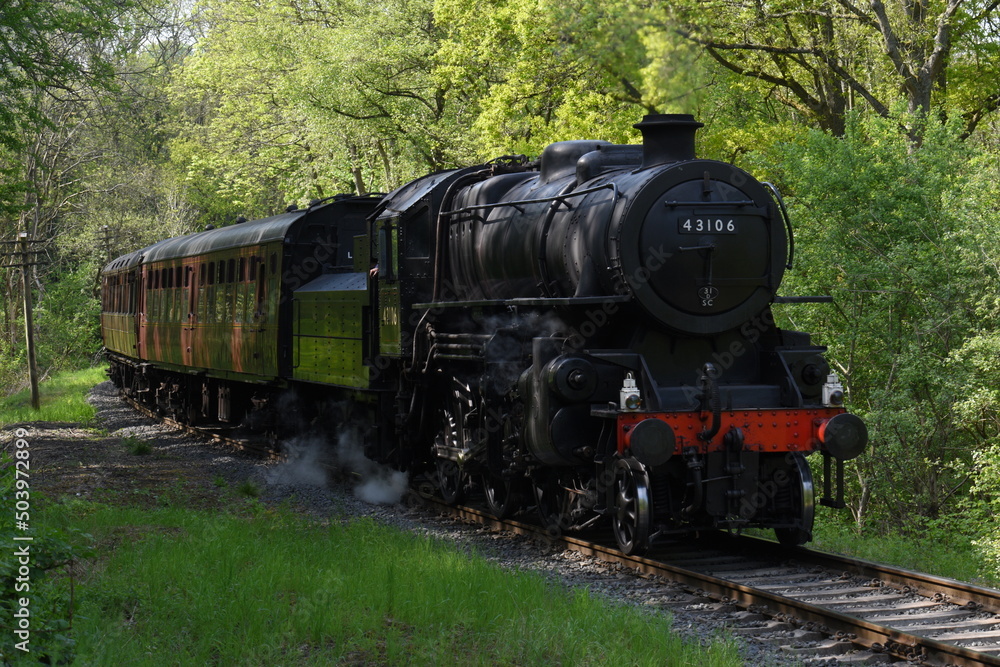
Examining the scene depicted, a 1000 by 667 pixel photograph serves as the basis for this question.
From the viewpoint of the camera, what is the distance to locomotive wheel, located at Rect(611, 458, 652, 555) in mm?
7664

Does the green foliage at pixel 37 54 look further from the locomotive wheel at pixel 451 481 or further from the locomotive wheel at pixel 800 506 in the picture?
the locomotive wheel at pixel 800 506

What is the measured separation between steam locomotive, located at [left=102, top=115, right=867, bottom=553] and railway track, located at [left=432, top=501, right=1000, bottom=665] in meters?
0.29

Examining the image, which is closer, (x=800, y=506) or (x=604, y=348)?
(x=800, y=506)

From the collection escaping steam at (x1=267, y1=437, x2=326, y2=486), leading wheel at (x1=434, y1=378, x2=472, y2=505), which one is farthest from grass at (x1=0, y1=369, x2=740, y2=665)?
escaping steam at (x1=267, y1=437, x2=326, y2=486)

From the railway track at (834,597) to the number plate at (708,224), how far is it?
8.54ft

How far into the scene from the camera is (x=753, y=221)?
27.8 ft

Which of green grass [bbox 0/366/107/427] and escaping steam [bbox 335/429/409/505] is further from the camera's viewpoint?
green grass [bbox 0/366/107/427]

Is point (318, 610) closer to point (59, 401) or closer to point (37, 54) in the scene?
point (37, 54)

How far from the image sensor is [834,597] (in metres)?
7.00

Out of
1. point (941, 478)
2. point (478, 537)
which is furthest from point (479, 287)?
point (941, 478)

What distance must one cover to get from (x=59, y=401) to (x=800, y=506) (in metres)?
22.3

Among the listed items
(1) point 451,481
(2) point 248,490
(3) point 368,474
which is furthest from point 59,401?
(1) point 451,481

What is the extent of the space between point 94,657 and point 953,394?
12.1 metres

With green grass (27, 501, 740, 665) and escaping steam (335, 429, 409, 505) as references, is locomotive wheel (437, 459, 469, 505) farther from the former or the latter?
green grass (27, 501, 740, 665)
